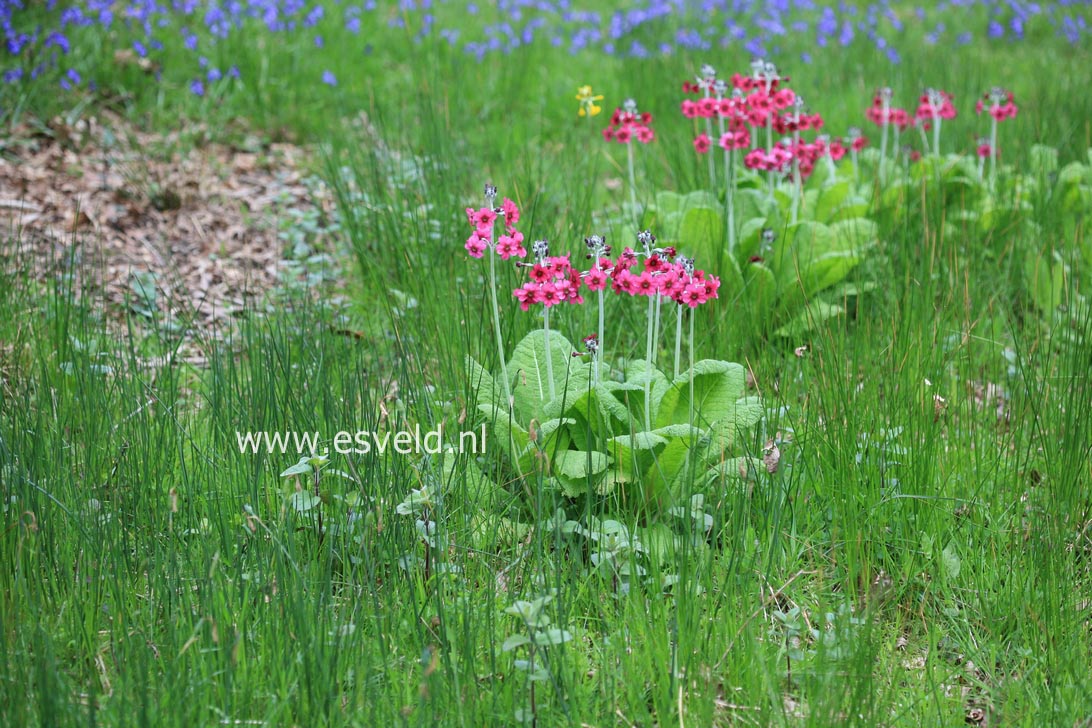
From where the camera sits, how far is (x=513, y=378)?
2623 mm

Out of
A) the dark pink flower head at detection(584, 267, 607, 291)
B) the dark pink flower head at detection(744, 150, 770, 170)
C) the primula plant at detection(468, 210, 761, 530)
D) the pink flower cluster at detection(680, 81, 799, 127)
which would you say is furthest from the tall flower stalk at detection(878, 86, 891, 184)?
the dark pink flower head at detection(584, 267, 607, 291)

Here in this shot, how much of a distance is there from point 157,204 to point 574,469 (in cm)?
317

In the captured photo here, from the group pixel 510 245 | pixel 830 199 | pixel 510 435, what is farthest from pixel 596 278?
pixel 830 199

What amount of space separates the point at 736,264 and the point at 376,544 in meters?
1.82

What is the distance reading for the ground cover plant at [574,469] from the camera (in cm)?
193

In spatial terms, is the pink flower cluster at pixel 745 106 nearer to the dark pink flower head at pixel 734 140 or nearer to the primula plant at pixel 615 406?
the dark pink flower head at pixel 734 140

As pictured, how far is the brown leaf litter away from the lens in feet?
13.6

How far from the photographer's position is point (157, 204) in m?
4.70

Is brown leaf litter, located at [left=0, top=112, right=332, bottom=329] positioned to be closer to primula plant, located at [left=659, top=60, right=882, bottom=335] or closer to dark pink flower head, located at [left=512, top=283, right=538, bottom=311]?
primula plant, located at [left=659, top=60, right=882, bottom=335]

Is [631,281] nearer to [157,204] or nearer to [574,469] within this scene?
[574,469]

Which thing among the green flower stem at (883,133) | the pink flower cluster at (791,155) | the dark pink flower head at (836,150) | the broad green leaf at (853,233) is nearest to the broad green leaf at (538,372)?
the pink flower cluster at (791,155)

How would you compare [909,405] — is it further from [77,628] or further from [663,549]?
[77,628]

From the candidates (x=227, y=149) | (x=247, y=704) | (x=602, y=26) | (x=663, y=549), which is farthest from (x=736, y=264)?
(x=602, y=26)

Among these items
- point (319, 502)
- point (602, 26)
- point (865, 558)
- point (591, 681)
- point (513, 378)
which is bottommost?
point (591, 681)
